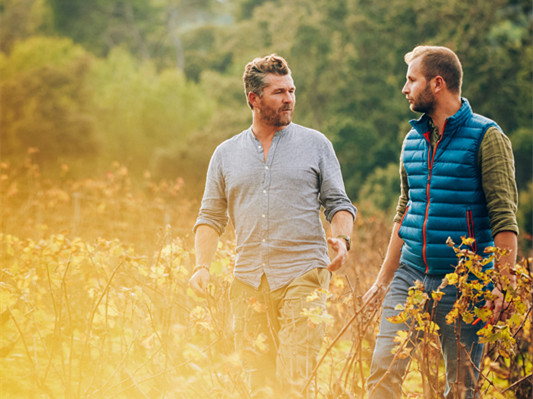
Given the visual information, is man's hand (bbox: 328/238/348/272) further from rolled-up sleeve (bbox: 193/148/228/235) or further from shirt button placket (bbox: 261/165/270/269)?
rolled-up sleeve (bbox: 193/148/228/235)

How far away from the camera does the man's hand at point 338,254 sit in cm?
294

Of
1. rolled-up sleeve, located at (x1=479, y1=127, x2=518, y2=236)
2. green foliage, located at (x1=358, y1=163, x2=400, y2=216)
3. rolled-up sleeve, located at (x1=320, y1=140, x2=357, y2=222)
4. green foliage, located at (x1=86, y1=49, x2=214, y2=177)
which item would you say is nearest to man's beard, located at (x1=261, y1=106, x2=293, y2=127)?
rolled-up sleeve, located at (x1=320, y1=140, x2=357, y2=222)

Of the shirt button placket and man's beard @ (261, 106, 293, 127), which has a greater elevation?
man's beard @ (261, 106, 293, 127)

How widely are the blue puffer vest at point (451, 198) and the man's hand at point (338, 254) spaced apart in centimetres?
32

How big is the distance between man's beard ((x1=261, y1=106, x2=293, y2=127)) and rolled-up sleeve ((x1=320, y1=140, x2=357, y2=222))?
225mm

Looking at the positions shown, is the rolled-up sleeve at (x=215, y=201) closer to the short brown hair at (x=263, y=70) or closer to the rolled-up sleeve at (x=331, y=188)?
the short brown hair at (x=263, y=70)

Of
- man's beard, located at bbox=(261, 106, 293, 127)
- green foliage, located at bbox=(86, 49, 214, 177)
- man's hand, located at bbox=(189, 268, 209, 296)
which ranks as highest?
green foliage, located at bbox=(86, 49, 214, 177)

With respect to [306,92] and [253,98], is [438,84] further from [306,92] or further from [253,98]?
[306,92]

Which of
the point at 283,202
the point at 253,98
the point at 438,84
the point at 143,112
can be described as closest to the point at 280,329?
the point at 283,202

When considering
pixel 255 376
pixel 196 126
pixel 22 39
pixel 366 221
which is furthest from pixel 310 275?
pixel 22 39

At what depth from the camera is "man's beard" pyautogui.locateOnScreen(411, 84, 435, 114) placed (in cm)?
303

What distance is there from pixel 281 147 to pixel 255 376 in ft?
3.62

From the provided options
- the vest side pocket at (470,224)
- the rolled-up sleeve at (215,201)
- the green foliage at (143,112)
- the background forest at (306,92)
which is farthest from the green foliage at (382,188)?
the vest side pocket at (470,224)

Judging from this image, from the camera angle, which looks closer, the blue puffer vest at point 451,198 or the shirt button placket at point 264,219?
the blue puffer vest at point 451,198
